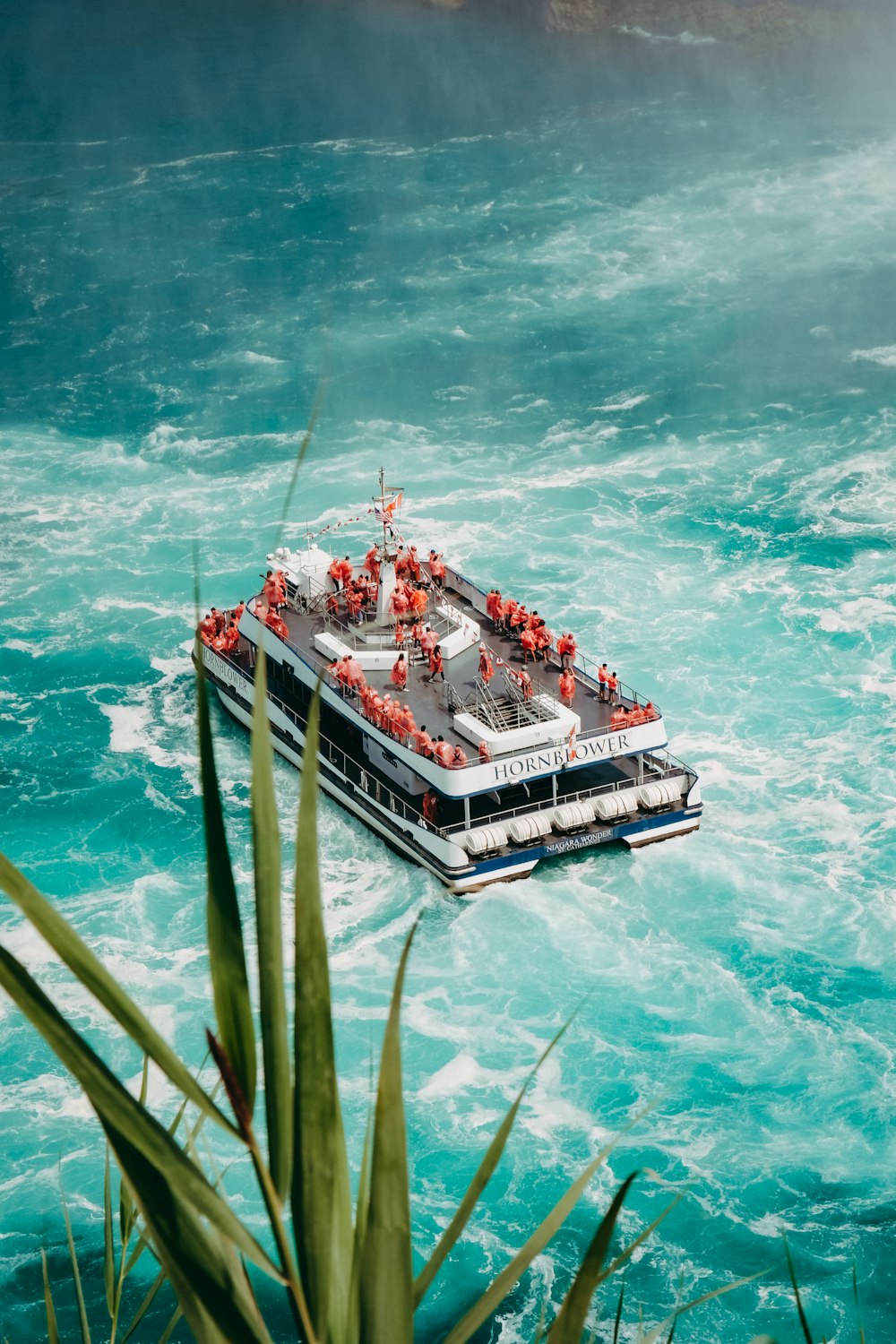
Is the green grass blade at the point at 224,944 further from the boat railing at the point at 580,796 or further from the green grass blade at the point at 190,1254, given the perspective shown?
the boat railing at the point at 580,796

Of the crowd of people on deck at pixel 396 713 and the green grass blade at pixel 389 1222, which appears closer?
the green grass blade at pixel 389 1222

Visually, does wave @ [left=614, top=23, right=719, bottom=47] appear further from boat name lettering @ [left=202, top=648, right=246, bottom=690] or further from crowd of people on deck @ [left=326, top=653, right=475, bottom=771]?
crowd of people on deck @ [left=326, top=653, right=475, bottom=771]

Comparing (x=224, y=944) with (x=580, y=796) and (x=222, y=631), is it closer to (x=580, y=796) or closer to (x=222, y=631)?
(x=580, y=796)

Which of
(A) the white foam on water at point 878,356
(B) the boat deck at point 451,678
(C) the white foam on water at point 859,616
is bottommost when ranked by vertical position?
(C) the white foam on water at point 859,616

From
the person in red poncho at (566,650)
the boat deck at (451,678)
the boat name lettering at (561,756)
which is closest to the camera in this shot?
the boat name lettering at (561,756)

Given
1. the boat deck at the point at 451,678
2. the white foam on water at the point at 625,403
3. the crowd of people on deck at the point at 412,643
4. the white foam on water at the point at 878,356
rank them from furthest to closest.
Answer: the white foam on water at the point at 878,356, the white foam on water at the point at 625,403, the boat deck at the point at 451,678, the crowd of people on deck at the point at 412,643

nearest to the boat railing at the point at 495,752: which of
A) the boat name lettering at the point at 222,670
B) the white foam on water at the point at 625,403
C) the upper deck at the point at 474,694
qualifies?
the upper deck at the point at 474,694

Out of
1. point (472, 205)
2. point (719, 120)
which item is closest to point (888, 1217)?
point (472, 205)

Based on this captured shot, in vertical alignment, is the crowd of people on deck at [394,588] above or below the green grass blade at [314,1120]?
below

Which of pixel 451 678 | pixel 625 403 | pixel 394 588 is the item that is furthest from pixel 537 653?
pixel 625 403
